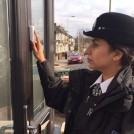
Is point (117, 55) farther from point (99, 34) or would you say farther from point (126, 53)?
point (99, 34)

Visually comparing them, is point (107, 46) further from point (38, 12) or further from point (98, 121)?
point (38, 12)

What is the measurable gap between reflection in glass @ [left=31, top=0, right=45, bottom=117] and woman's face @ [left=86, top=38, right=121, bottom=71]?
19.5 inches

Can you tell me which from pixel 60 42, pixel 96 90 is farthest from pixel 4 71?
pixel 60 42

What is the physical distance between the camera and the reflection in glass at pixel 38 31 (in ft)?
7.89

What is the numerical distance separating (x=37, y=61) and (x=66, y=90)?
297 millimetres

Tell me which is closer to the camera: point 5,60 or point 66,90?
point 5,60

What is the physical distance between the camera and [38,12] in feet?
8.33

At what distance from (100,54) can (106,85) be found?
7.8 inches

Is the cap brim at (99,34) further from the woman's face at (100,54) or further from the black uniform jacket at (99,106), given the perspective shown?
the black uniform jacket at (99,106)

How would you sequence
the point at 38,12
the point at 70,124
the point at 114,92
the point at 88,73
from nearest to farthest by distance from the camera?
the point at 114,92, the point at 70,124, the point at 88,73, the point at 38,12

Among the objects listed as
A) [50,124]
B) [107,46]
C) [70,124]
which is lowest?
[50,124]

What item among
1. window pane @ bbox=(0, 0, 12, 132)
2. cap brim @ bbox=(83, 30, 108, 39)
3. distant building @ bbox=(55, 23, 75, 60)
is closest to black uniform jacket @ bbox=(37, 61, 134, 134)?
cap brim @ bbox=(83, 30, 108, 39)

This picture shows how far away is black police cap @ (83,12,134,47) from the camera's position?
201 cm

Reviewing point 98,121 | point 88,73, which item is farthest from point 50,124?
point 98,121
